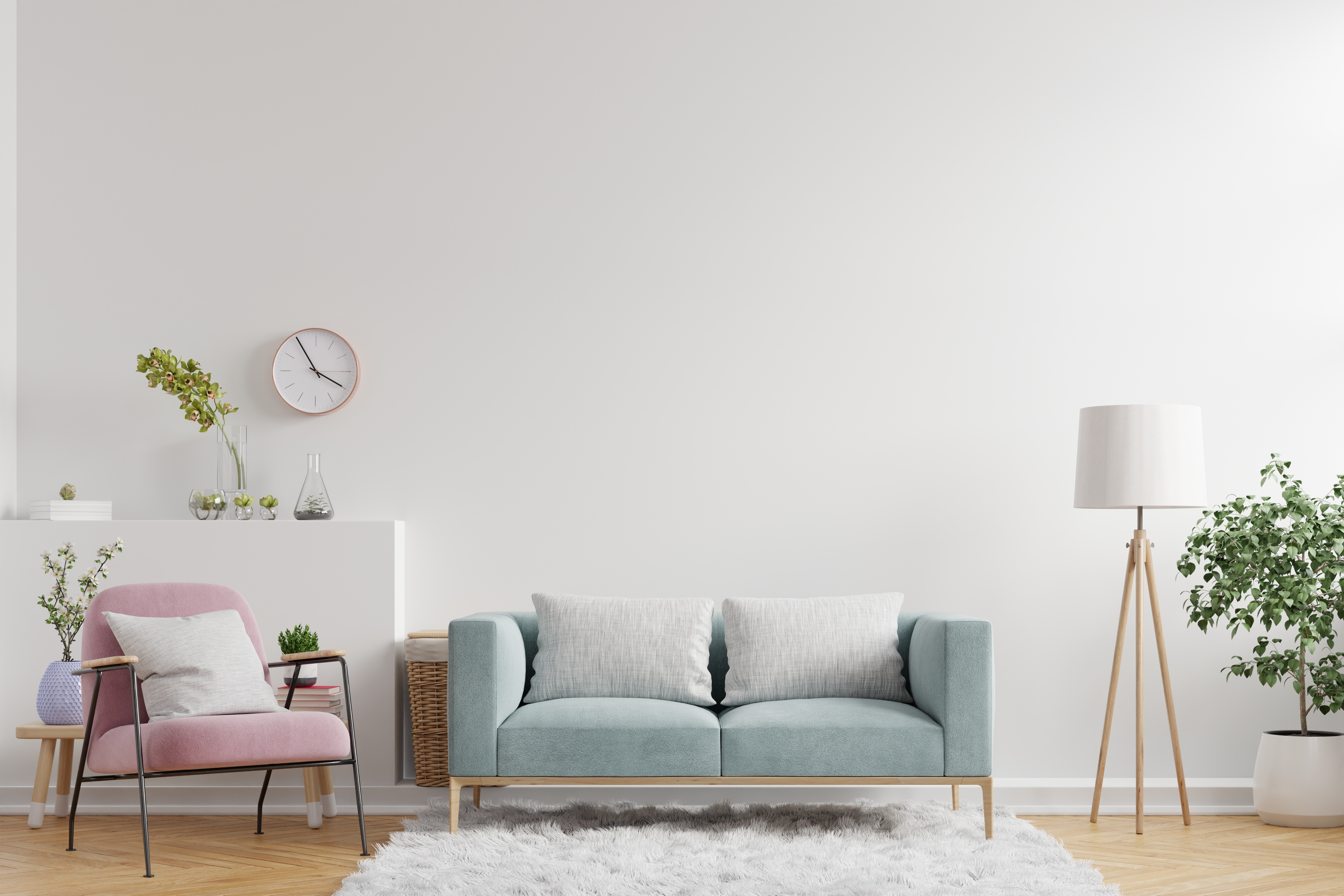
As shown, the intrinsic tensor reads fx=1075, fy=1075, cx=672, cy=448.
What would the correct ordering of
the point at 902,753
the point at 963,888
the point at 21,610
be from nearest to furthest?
the point at 963,888
the point at 902,753
the point at 21,610

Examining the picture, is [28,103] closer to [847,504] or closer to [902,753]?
[847,504]

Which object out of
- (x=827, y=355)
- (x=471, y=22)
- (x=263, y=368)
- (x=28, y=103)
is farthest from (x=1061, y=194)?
(x=28, y=103)

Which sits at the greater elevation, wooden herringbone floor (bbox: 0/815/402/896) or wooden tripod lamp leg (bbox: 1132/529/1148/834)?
wooden tripod lamp leg (bbox: 1132/529/1148/834)

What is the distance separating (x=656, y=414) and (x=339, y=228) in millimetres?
1576

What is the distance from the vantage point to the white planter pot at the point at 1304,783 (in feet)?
12.9

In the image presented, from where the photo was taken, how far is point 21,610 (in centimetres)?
425

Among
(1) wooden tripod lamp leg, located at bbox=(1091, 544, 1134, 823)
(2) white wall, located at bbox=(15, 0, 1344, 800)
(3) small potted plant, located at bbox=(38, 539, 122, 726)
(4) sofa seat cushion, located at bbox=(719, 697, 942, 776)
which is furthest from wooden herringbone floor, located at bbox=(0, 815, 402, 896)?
(1) wooden tripod lamp leg, located at bbox=(1091, 544, 1134, 823)

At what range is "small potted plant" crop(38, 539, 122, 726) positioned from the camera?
155 inches

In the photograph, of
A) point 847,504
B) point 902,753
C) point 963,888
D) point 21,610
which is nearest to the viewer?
point 963,888

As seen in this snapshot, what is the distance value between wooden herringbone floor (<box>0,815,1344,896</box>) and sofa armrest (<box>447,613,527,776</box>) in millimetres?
485

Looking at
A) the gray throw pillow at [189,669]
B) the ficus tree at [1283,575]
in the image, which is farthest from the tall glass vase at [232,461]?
the ficus tree at [1283,575]

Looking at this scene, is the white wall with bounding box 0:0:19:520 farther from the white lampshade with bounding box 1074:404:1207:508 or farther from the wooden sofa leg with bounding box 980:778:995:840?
the white lampshade with bounding box 1074:404:1207:508

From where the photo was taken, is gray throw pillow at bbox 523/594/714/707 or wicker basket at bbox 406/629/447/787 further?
wicker basket at bbox 406/629/447/787

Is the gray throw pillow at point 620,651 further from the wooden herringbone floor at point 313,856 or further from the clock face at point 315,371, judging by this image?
the clock face at point 315,371
